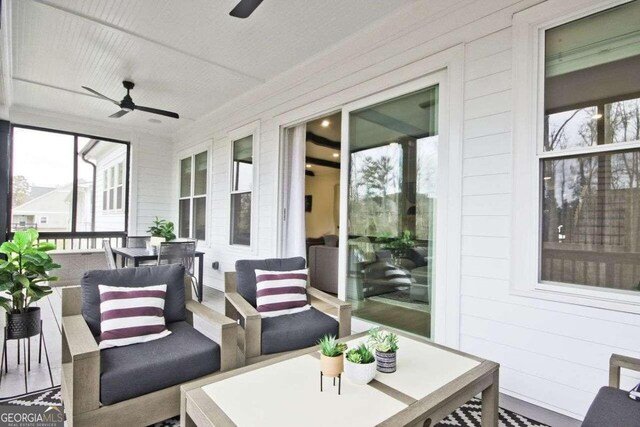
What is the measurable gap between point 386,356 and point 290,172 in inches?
128

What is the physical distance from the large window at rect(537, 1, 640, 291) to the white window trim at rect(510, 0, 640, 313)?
0.14 feet

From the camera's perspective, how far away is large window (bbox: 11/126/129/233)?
5.98 meters

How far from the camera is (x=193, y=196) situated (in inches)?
256

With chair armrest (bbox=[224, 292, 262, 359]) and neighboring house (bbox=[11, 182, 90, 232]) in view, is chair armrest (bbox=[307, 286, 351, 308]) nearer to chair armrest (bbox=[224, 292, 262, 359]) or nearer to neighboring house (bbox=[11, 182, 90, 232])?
chair armrest (bbox=[224, 292, 262, 359])

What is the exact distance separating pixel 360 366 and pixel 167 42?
12.0ft

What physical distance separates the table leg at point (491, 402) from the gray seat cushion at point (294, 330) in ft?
3.69

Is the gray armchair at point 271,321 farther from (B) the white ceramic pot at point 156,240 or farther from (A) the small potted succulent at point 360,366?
(B) the white ceramic pot at point 156,240

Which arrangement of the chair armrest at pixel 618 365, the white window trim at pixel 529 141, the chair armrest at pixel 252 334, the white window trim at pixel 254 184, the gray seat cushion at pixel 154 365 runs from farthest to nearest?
1. the white window trim at pixel 254 184
2. the chair armrest at pixel 252 334
3. the white window trim at pixel 529 141
4. the gray seat cushion at pixel 154 365
5. the chair armrest at pixel 618 365

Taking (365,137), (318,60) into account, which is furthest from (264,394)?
(318,60)

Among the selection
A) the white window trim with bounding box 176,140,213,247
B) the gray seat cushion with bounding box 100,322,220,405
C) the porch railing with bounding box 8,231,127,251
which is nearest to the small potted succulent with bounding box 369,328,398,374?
the gray seat cushion with bounding box 100,322,220,405

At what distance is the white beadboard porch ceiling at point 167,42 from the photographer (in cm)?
296

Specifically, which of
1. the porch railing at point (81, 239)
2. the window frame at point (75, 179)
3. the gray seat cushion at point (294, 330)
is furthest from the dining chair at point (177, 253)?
the window frame at point (75, 179)

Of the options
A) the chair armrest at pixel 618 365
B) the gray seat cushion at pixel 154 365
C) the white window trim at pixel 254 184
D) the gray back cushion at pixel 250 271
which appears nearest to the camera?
the chair armrest at pixel 618 365

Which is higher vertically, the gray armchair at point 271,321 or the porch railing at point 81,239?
the porch railing at point 81,239
